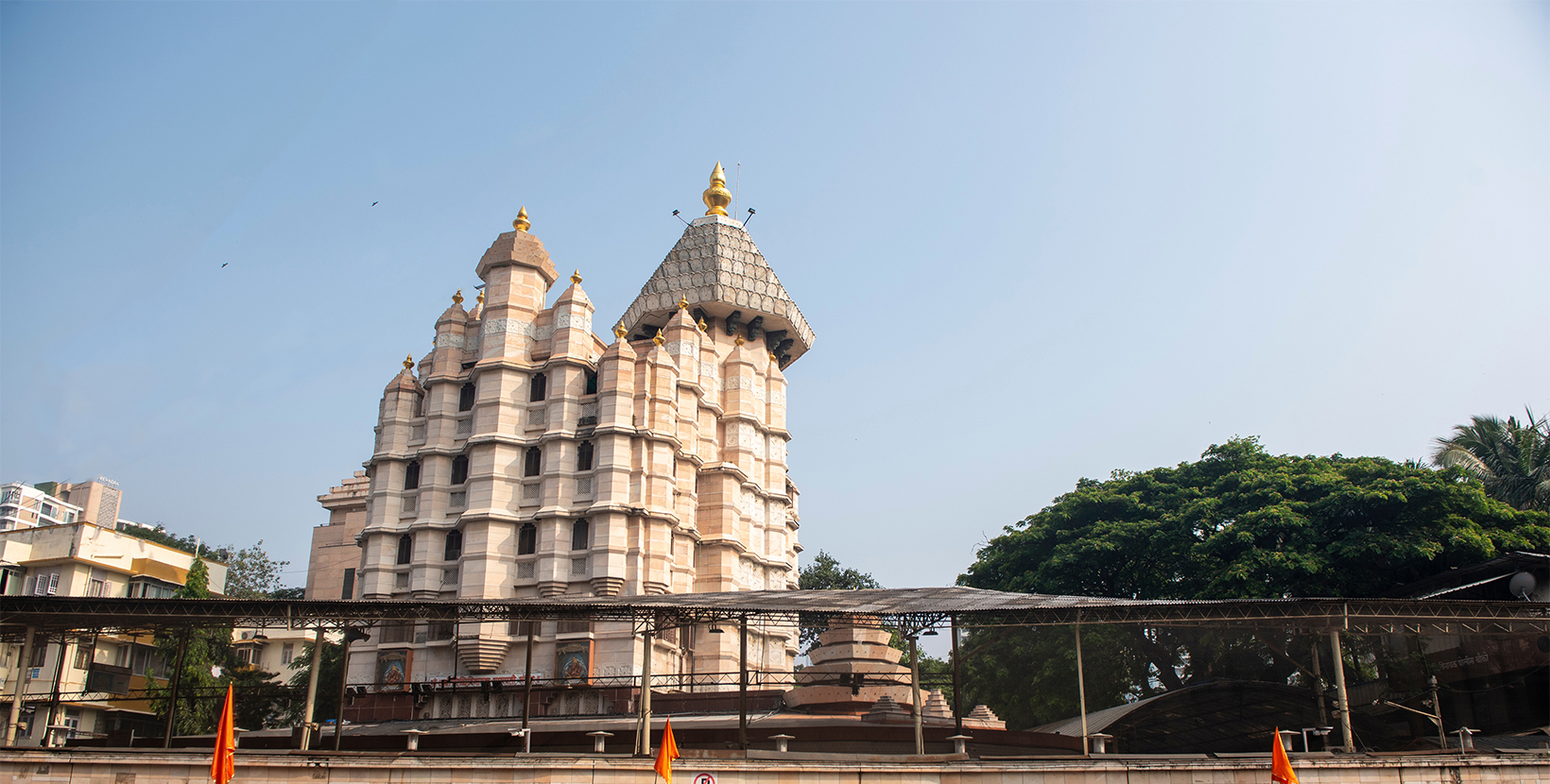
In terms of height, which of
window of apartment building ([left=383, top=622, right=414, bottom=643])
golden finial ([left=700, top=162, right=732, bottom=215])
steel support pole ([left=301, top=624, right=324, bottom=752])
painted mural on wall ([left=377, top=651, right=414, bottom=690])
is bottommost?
steel support pole ([left=301, top=624, right=324, bottom=752])

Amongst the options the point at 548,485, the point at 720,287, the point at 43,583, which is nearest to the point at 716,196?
the point at 720,287

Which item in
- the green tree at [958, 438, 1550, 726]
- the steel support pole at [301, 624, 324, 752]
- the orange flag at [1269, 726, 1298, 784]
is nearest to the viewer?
the orange flag at [1269, 726, 1298, 784]

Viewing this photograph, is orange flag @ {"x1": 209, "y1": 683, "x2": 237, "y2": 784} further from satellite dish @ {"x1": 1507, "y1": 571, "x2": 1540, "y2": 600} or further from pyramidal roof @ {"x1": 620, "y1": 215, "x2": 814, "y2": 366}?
pyramidal roof @ {"x1": 620, "y1": 215, "x2": 814, "y2": 366}

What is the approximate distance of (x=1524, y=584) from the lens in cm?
3331

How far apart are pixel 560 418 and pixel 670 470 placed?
4.95m

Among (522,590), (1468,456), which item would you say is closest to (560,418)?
(522,590)

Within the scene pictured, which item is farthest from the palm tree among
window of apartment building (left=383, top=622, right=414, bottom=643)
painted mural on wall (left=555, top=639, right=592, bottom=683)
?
window of apartment building (left=383, top=622, right=414, bottom=643)

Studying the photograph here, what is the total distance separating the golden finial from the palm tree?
3658 centimetres

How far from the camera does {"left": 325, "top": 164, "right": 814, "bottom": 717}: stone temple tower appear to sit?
4281cm

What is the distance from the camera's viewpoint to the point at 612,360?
45938 mm

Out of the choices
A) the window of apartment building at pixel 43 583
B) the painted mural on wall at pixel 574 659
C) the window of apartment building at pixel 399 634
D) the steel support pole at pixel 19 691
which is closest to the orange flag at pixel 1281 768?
the painted mural on wall at pixel 574 659

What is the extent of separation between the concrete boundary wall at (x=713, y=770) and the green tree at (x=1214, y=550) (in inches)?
498

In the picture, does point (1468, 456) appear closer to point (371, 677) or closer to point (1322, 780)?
point (1322, 780)

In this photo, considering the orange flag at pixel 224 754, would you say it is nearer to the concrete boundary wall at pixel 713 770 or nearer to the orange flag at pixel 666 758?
the concrete boundary wall at pixel 713 770
